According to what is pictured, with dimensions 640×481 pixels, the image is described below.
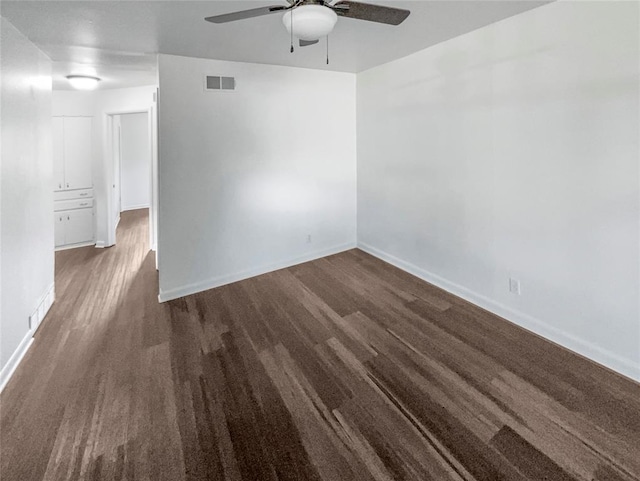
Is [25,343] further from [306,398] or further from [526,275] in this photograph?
[526,275]

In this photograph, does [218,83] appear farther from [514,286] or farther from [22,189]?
[514,286]

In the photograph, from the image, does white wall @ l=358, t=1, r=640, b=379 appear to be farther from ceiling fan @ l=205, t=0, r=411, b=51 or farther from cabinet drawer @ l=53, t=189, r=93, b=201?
cabinet drawer @ l=53, t=189, r=93, b=201

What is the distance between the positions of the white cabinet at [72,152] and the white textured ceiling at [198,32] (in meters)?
1.57

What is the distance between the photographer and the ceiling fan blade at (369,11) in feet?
6.06

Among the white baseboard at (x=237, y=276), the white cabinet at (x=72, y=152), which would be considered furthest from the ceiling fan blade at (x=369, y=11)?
the white cabinet at (x=72, y=152)

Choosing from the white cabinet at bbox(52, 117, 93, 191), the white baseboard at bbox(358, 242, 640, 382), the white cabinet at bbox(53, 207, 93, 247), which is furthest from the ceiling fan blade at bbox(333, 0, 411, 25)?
the white cabinet at bbox(53, 207, 93, 247)

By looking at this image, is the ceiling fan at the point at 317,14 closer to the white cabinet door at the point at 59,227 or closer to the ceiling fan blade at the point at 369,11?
the ceiling fan blade at the point at 369,11

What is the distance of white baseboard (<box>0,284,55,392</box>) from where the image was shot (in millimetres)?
2408

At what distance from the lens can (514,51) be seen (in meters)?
2.91

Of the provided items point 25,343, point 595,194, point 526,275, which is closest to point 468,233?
point 526,275

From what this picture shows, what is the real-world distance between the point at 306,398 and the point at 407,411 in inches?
25.8

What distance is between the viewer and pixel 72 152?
556 cm

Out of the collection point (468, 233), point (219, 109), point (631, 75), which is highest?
point (219, 109)

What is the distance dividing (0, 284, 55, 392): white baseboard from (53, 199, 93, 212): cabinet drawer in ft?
8.45
